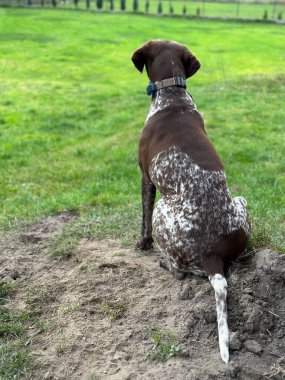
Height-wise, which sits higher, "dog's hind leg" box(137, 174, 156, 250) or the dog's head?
the dog's head

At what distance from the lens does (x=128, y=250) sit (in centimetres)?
609

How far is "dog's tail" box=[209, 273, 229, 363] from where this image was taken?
12.7 feet

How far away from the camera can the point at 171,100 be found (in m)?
5.64

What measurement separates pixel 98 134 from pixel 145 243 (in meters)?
6.45

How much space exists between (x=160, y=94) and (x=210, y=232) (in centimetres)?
180

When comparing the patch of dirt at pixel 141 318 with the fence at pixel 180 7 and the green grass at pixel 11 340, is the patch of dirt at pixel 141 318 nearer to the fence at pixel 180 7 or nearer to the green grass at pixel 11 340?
the green grass at pixel 11 340

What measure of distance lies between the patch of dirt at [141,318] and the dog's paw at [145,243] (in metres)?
0.37

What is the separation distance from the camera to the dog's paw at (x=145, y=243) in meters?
6.10

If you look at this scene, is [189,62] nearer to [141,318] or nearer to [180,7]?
[141,318]

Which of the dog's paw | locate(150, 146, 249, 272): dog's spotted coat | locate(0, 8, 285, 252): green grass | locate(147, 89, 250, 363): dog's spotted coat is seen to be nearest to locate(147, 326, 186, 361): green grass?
locate(147, 89, 250, 363): dog's spotted coat

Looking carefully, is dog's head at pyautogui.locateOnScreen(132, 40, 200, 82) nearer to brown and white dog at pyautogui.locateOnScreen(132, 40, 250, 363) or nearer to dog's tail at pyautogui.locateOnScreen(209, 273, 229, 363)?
brown and white dog at pyautogui.locateOnScreen(132, 40, 250, 363)

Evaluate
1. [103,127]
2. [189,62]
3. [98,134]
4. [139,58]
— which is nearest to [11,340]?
[139,58]

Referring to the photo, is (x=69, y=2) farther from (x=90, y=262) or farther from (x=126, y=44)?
(x=90, y=262)

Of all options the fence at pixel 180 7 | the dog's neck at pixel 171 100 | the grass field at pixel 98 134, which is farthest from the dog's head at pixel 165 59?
the fence at pixel 180 7
